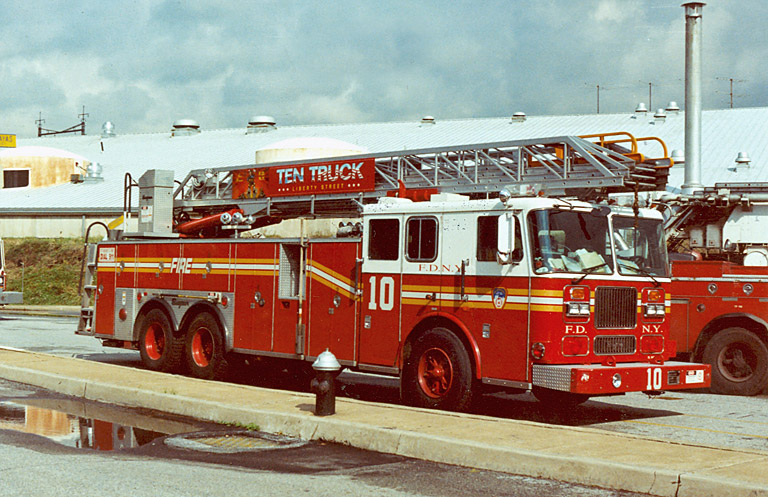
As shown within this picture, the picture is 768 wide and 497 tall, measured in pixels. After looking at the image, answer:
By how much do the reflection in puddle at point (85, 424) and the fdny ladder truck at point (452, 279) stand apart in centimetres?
284

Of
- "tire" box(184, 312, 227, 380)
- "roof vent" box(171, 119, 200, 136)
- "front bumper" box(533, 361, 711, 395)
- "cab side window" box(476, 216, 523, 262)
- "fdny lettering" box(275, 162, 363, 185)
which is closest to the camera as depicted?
"front bumper" box(533, 361, 711, 395)

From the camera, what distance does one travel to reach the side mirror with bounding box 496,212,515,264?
10859 millimetres

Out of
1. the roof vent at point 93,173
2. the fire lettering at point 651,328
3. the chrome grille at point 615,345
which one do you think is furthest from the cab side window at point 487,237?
the roof vent at point 93,173

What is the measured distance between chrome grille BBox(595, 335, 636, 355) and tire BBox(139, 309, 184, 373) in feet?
Result: 23.9

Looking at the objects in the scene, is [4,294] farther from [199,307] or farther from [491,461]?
[491,461]

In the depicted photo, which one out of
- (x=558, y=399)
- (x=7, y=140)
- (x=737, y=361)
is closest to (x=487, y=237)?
(x=558, y=399)

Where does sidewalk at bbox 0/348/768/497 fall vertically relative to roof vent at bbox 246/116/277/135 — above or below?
below

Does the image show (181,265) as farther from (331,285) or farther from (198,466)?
(198,466)

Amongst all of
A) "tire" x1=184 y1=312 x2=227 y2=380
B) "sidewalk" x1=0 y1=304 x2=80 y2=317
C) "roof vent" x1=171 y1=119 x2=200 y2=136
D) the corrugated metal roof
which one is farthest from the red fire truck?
"roof vent" x1=171 y1=119 x2=200 y2=136

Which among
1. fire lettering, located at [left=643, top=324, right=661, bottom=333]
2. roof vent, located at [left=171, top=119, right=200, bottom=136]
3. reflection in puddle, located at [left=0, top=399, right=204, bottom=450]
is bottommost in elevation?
reflection in puddle, located at [left=0, top=399, right=204, bottom=450]

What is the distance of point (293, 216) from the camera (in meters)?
15.8

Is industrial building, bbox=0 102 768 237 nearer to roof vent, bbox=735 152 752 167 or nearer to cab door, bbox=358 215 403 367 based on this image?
roof vent, bbox=735 152 752 167

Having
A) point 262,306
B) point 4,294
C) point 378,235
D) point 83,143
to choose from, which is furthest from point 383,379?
point 83,143

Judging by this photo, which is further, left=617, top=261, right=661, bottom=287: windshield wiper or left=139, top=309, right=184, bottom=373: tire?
left=139, top=309, right=184, bottom=373: tire
